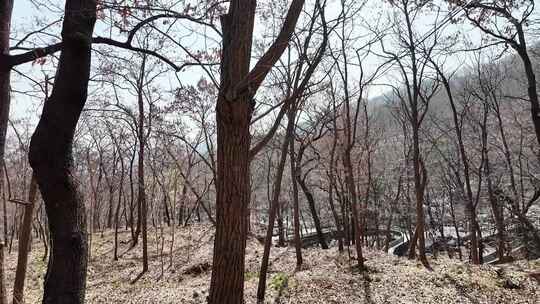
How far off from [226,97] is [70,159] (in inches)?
66.2

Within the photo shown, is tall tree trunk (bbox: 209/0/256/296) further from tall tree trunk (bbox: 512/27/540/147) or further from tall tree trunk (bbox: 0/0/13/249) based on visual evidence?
tall tree trunk (bbox: 512/27/540/147)

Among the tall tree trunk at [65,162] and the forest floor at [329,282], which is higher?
the tall tree trunk at [65,162]

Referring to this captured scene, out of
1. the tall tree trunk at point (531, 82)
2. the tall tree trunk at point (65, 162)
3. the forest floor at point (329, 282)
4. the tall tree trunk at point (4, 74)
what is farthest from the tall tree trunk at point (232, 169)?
the tall tree trunk at point (531, 82)

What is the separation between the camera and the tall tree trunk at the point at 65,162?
9.37 ft

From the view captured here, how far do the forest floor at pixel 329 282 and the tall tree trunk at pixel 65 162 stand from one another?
417 cm

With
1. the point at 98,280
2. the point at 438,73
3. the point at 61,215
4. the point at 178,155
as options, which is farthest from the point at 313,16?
the point at 178,155

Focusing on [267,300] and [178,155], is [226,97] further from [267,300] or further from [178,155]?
[178,155]

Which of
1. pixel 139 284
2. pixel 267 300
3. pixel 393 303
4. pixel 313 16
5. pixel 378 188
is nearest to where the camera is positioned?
pixel 313 16

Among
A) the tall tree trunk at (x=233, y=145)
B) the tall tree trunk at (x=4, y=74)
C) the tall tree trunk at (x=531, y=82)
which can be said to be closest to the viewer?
the tall tree trunk at (x=233, y=145)

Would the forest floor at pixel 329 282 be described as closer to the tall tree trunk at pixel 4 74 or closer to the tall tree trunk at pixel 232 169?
the tall tree trunk at pixel 232 169

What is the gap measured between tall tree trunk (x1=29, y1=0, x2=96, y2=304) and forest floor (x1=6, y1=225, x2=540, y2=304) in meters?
4.17

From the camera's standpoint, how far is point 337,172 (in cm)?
1349

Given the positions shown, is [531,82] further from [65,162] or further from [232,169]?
[65,162]

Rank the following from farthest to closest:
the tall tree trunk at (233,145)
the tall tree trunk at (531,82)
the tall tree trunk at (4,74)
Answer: the tall tree trunk at (531,82) < the tall tree trunk at (4,74) < the tall tree trunk at (233,145)
